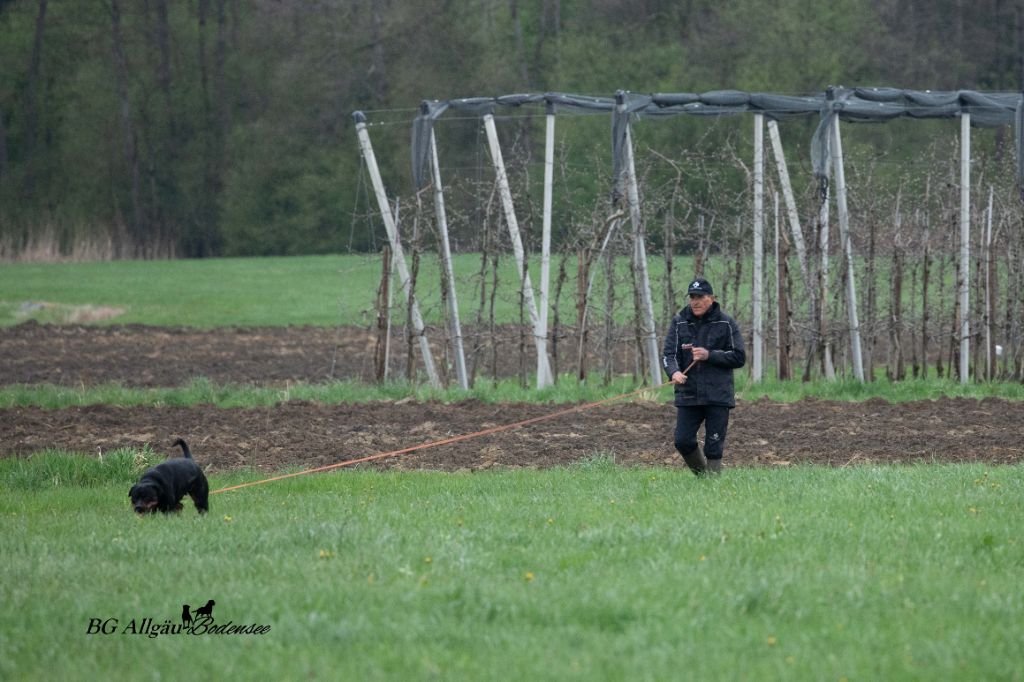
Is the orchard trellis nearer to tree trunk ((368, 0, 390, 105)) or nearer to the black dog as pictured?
the black dog

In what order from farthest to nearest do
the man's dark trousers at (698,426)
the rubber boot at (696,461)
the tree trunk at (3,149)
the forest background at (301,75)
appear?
the tree trunk at (3,149) < the forest background at (301,75) < the rubber boot at (696,461) < the man's dark trousers at (698,426)

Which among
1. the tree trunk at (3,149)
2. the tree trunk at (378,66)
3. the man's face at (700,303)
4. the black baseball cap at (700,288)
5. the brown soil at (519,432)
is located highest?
the tree trunk at (378,66)

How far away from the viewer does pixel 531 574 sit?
6.93 m

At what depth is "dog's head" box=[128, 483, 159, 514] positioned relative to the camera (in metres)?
9.29

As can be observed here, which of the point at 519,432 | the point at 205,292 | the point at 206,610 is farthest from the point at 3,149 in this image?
the point at 206,610

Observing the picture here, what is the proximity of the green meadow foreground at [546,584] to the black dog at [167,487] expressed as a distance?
0.21 m

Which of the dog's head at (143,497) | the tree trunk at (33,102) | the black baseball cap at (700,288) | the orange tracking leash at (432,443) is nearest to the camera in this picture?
the dog's head at (143,497)

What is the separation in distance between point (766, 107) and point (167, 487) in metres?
11.1

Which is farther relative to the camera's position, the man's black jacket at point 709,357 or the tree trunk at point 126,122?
the tree trunk at point 126,122

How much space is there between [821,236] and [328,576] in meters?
12.1

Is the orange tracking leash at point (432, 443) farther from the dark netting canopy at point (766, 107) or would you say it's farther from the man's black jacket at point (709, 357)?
the dark netting canopy at point (766, 107)

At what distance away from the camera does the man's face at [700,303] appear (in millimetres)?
10445

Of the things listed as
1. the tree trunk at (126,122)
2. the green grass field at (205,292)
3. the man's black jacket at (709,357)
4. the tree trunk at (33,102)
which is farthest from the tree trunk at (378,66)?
the man's black jacket at (709,357)

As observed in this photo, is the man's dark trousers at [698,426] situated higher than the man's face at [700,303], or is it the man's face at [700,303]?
the man's face at [700,303]
